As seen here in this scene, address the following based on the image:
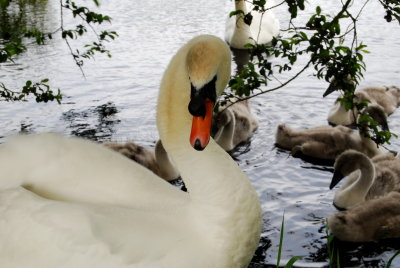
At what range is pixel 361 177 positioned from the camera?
6.80 meters

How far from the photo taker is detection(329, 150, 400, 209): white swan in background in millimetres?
6699

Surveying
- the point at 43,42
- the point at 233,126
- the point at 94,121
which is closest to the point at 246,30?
the point at 94,121

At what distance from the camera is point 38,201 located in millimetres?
2967

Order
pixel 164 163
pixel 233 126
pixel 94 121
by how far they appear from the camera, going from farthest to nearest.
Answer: pixel 94 121, pixel 233 126, pixel 164 163

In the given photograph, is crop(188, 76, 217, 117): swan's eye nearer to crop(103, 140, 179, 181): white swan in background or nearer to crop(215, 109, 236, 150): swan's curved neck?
crop(103, 140, 179, 181): white swan in background

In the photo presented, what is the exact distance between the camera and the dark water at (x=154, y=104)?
20.1 feet

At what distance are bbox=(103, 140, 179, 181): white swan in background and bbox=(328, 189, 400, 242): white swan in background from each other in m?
2.29

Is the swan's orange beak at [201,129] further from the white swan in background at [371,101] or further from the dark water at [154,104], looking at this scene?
the white swan in background at [371,101]

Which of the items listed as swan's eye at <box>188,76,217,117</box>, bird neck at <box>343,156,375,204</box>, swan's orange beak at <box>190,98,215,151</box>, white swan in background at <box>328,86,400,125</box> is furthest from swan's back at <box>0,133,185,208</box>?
white swan in background at <box>328,86,400,125</box>

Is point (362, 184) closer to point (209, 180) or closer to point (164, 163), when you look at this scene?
point (164, 163)

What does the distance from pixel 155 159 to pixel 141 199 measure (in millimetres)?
4419

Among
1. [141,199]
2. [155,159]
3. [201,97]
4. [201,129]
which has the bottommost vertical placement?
[155,159]

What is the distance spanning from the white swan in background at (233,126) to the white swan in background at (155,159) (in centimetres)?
99

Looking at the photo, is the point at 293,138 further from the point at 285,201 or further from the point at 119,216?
the point at 119,216
